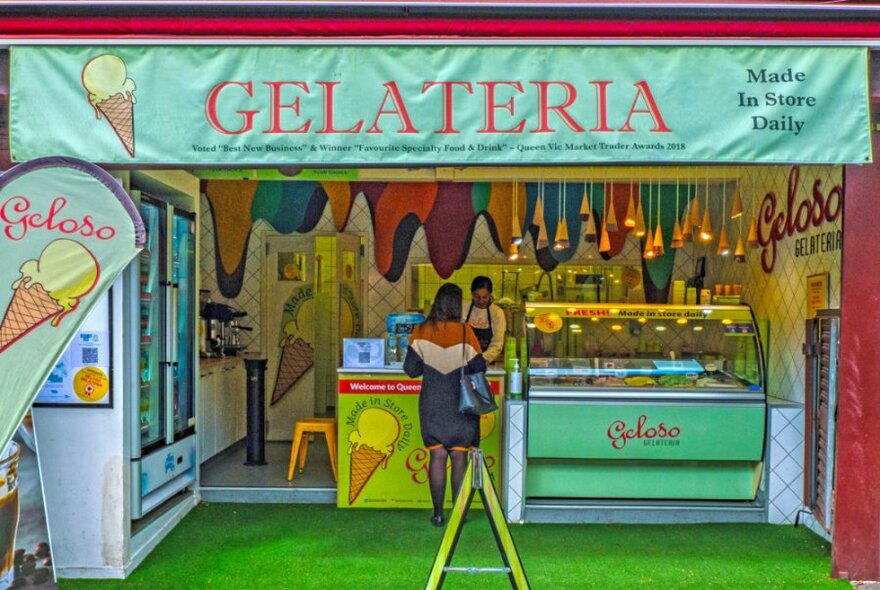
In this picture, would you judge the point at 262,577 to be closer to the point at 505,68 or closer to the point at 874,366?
the point at 505,68

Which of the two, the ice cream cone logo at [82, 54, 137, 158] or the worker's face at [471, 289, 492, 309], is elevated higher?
the ice cream cone logo at [82, 54, 137, 158]

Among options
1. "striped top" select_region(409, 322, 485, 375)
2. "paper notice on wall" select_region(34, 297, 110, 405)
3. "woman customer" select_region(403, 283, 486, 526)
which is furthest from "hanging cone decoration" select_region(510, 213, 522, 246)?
"paper notice on wall" select_region(34, 297, 110, 405)

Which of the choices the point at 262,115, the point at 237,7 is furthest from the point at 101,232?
the point at 237,7

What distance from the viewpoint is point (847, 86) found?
4.01m

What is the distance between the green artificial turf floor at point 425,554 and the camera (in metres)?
4.61

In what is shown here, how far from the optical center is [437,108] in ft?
13.2

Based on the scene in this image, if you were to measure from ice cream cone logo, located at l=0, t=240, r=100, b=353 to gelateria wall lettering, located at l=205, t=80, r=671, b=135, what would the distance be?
1.04m

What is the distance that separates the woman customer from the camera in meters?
5.56

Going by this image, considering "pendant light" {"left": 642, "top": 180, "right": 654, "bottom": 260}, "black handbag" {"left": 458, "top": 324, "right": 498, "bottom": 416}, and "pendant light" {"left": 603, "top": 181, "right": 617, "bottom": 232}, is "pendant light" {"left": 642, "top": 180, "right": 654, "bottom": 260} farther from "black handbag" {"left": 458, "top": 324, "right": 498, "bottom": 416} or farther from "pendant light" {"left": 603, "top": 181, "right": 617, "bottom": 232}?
"black handbag" {"left": 458, "top": 324, "right": 498, "bottom": 416}

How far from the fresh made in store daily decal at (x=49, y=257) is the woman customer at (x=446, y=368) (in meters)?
2.56

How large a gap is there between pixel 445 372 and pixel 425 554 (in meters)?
1.26

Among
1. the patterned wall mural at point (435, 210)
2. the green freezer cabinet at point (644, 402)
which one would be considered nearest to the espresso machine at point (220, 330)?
the patterned wall mural at point (435, 210)

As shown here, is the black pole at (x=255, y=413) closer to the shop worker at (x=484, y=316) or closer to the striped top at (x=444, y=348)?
the shop worker at (x=484, y=316)

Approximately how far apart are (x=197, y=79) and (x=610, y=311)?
341 cm
